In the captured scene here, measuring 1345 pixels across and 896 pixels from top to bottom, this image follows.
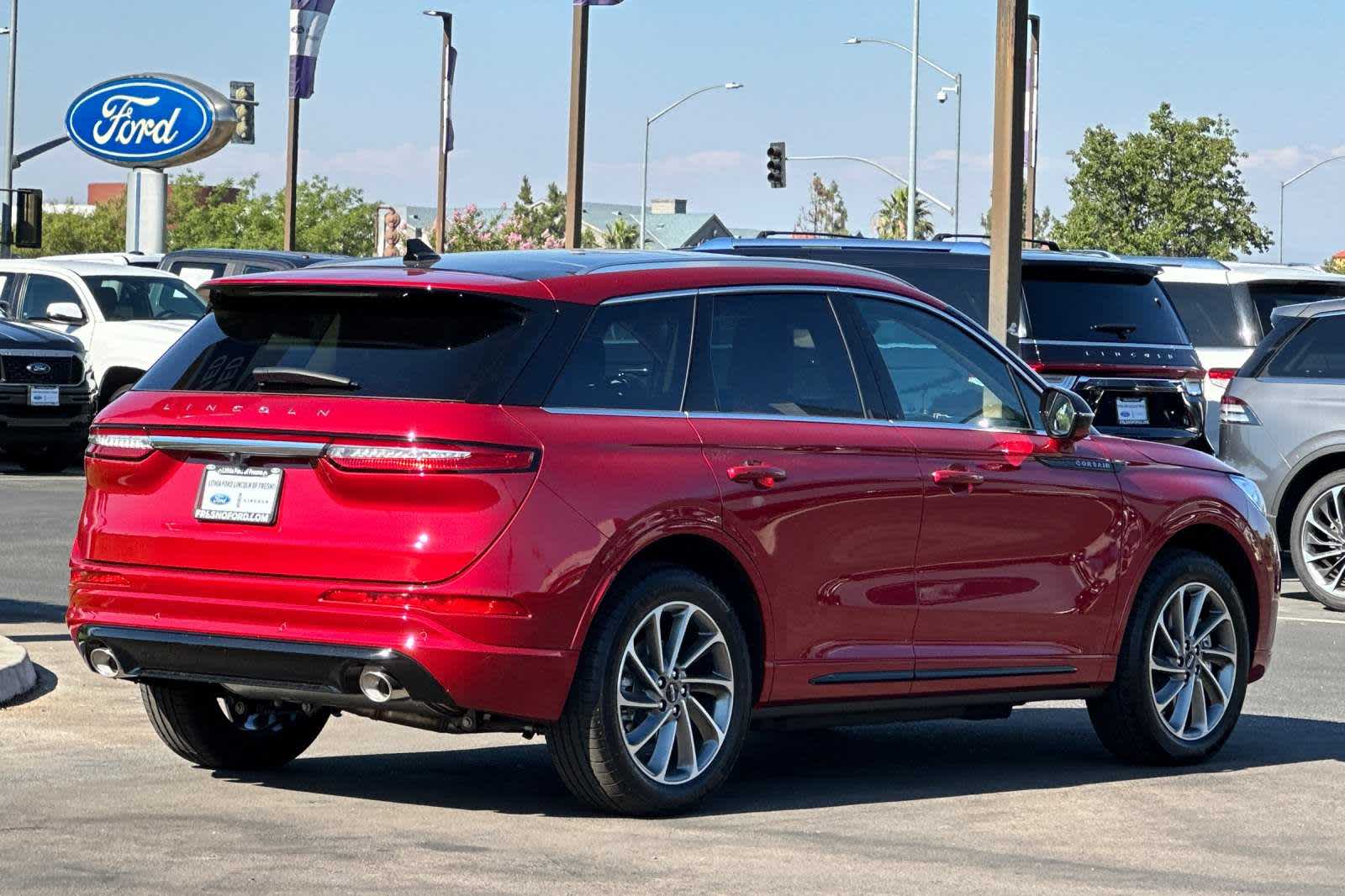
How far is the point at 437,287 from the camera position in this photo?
684 centimetres

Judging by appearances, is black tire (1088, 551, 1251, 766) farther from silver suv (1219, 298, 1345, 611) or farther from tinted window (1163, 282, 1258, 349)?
tinted window (1163, 282, 1258, 349)

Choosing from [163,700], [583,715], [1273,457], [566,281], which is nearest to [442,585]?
[583,715]

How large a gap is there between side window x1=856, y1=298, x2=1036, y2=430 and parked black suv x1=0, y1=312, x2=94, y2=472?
1595cm

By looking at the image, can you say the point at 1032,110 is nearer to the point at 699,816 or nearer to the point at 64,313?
the point at 64,313

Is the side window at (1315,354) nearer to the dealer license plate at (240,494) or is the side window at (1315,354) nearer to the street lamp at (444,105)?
the dealer license plate at (240,494)

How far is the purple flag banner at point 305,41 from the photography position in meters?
39.1

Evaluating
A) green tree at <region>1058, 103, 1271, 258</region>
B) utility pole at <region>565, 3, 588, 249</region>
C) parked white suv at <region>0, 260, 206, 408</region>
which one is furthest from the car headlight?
green tree at <region>1058, 103, 1271, 258</region>

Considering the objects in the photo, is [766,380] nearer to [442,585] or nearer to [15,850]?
[442,585]

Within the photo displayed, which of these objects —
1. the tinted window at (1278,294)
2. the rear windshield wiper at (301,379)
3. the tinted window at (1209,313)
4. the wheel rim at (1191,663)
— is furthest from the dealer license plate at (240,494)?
the tinted window at (1278,294)

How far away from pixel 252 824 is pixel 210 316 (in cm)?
163

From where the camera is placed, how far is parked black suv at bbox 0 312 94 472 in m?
22.5

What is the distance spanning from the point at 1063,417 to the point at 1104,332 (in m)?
7.79

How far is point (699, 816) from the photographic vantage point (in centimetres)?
715

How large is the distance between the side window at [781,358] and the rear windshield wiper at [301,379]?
1149 millimetres
